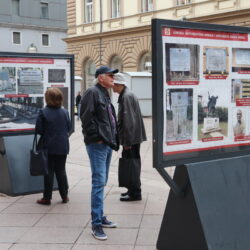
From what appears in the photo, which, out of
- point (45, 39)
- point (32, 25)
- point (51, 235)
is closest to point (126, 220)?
point (51, 235)

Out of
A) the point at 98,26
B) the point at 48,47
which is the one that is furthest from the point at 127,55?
the point at 48,47

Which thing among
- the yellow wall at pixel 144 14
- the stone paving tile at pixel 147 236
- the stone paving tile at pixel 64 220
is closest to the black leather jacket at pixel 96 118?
the stone paving tile at pixel 147 236

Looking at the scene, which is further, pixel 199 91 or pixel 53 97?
pixel 53 97

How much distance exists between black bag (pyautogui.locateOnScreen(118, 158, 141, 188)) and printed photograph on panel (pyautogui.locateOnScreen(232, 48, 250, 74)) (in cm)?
236

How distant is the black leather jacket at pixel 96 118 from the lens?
4703 mm

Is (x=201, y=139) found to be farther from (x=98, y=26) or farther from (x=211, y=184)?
(x=98, y=26)

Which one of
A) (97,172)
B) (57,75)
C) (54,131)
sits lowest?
(97,172)

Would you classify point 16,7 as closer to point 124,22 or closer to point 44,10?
point 44,10

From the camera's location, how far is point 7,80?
6.71 meters

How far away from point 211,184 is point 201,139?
374 millimetres

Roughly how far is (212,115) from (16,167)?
3514 millimetres

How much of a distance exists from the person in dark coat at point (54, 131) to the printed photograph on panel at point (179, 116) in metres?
2.45

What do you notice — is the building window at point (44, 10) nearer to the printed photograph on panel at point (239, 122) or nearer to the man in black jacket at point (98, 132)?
the man in black jacket at point (98, 132)

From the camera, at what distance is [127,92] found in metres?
6.19
